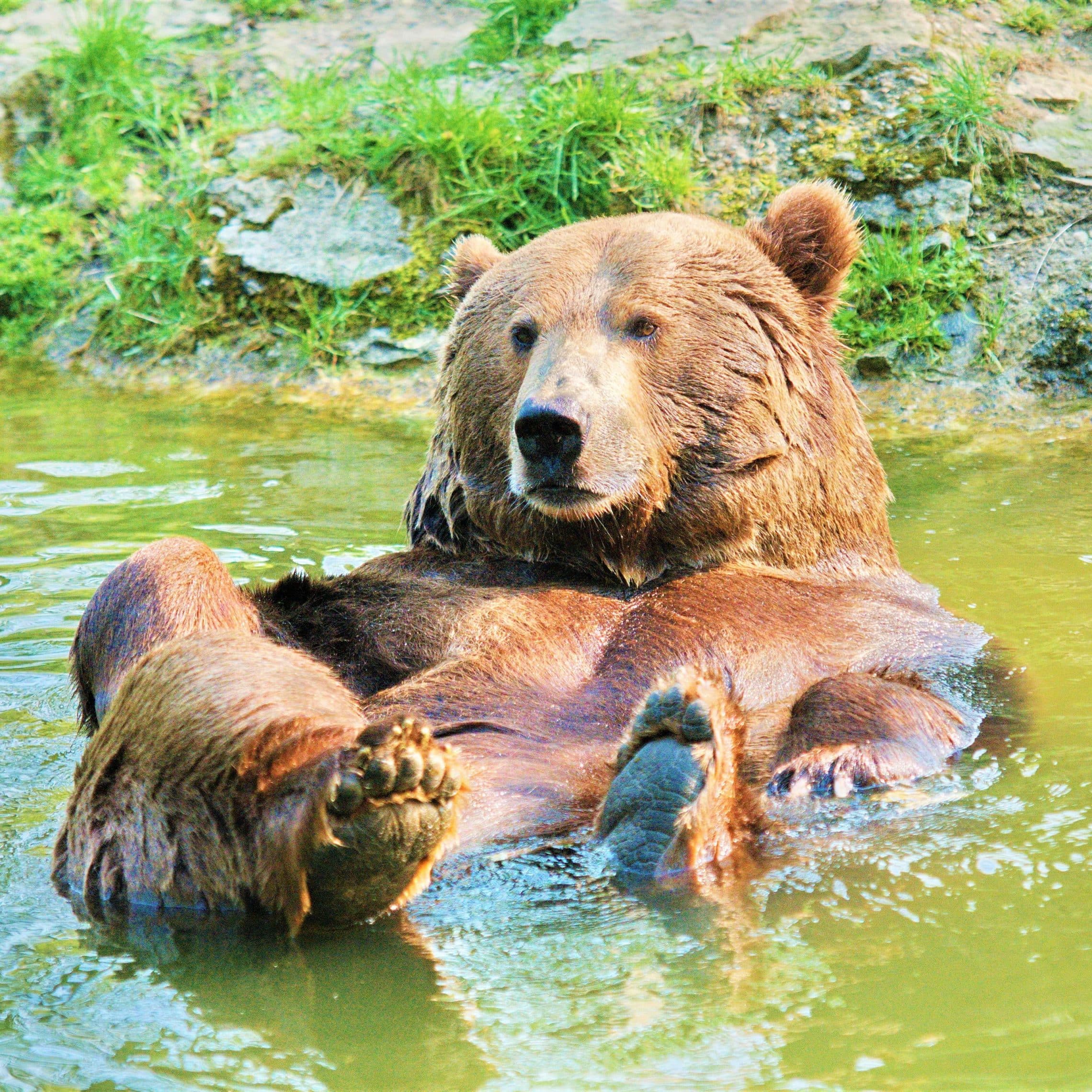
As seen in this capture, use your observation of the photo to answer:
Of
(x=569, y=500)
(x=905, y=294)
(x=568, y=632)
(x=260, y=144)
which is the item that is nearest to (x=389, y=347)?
(x=260, y=144)

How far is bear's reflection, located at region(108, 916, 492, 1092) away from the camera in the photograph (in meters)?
2.69

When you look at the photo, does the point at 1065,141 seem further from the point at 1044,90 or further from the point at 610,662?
the point at 610,662

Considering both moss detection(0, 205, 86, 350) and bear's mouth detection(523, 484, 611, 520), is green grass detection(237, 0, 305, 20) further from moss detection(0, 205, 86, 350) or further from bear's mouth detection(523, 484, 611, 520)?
bear's mouth detection(523, 484, 611, 520)

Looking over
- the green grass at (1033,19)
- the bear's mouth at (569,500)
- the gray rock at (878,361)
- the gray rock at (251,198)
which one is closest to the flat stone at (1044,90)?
the green grass at (1033,19)

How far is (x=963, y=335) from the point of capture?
8430mm

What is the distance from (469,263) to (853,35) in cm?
499

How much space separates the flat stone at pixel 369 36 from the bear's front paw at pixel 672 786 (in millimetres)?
7910

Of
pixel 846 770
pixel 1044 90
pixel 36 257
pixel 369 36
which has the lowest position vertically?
pixel 846 770

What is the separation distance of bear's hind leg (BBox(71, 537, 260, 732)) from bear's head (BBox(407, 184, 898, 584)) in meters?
0.91

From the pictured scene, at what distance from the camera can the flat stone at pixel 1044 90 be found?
29.7 ft

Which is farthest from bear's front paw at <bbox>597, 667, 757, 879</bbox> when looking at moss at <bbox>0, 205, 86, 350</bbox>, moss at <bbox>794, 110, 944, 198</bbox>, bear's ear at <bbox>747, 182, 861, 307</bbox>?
moss at <bbox>0, 205, 86, 350</bbox>

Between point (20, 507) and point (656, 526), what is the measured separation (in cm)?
367

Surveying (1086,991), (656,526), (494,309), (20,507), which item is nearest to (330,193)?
(20,507)

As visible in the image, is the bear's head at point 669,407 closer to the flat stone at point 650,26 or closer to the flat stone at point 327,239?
the flat stone at point 327,239
